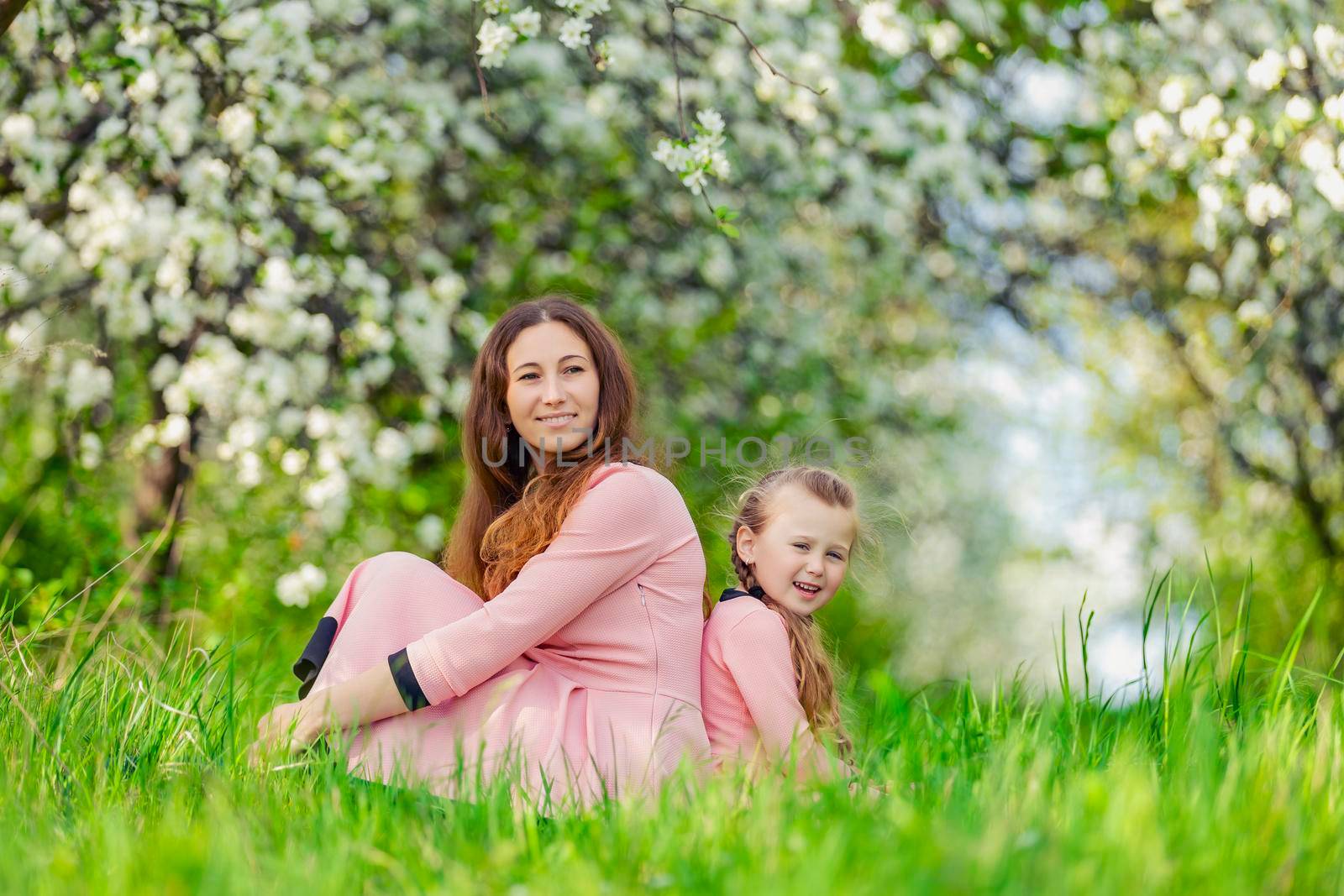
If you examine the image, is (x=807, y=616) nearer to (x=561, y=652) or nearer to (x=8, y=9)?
(x=561, y=652)

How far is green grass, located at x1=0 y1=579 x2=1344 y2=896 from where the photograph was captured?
1.46m

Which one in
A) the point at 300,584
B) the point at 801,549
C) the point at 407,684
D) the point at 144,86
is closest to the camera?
the point at 407,684

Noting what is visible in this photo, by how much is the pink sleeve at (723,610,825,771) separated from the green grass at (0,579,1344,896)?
6.7 inches

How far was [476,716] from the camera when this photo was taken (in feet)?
7.25

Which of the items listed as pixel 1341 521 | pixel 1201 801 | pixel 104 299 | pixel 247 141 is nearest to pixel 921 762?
pixel 1201 801

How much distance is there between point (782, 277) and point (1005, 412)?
5393mm

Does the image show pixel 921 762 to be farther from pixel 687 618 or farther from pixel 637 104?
pixel 637 104

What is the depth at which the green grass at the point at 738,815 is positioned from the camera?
146 cm

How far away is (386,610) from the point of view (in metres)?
2.31

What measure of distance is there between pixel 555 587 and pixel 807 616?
538mm

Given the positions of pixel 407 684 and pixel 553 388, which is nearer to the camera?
pixel 407 684

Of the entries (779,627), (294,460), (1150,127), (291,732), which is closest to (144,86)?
(294,460)

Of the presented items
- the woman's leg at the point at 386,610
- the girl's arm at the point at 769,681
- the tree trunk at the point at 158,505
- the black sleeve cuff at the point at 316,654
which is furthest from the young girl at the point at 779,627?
the tree trunk at the point at 158,505

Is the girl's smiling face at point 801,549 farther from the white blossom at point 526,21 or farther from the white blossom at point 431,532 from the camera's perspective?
the white blossom at point 431,532
